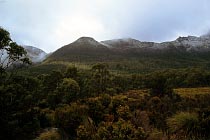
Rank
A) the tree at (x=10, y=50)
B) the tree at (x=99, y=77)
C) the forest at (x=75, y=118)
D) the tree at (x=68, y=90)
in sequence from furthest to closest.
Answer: the tree at (x=99, y=77), the tree at (x=68, y=90), the tree at (x=10, y=50), the forest at (x=75, y=118)

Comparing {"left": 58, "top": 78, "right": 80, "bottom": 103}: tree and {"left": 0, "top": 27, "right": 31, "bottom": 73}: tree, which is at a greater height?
{"left": 0, "top": 27, "right": 31, "bottom": 73}: tree

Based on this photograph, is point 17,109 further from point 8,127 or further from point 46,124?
point 46,124

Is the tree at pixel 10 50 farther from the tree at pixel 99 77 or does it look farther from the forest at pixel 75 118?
the tree at pixel 99 77

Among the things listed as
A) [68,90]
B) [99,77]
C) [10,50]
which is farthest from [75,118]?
[99,77]

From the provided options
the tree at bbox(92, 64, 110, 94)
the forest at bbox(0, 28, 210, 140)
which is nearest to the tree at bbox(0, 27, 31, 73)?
the forest at bbox(0, 28, 210, 140)

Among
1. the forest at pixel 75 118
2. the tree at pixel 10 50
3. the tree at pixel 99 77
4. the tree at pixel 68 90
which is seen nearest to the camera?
the forest at pixel 75 118

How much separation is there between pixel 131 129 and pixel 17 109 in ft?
36.3

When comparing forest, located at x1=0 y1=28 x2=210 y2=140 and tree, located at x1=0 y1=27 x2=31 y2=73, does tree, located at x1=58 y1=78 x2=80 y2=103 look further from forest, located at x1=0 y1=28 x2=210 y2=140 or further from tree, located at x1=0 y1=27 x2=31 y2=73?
tree, located at x1=0 y1=27 x2=31 y2=73

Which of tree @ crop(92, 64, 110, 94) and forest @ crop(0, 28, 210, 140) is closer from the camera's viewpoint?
forest @ crop(0, 28, 210, 140)

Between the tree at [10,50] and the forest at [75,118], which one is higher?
the tree at [10,50]

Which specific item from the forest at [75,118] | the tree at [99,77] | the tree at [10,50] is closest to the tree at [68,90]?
the forest at [75,118]

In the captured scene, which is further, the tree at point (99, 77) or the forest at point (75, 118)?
the tree at point (99, 77)

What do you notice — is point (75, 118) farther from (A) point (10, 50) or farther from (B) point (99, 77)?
(B) point (99, 77)

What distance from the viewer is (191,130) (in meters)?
11.7
